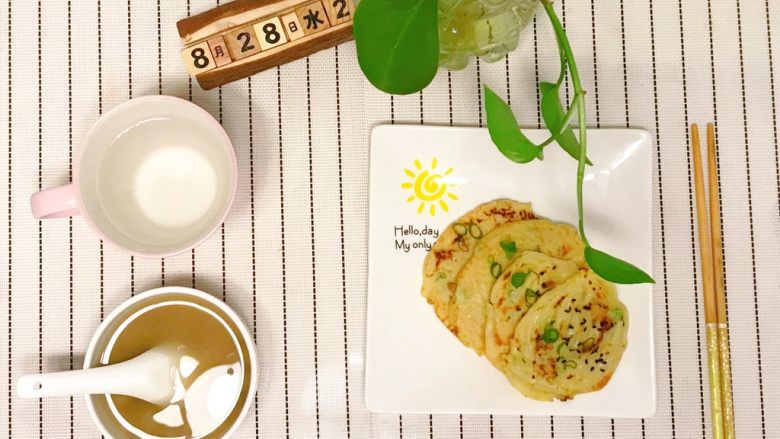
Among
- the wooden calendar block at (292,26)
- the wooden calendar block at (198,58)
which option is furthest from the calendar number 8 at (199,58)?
the wooden calendar block at (292,26)

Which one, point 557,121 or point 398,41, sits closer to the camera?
point 398,41

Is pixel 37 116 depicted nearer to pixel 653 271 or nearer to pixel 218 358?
pixel 218 358

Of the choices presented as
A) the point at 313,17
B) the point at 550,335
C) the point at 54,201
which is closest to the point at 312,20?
the point at 313,17

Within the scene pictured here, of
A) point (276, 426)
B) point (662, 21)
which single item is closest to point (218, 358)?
point (276, 426)

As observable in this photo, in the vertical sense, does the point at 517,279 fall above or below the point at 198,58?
below

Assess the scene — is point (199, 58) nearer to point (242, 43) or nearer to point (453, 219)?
point (242, 43)

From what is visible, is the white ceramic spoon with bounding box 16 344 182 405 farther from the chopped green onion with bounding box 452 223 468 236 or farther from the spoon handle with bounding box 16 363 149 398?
the chopped green onion with bounding box 452 223 468 236
